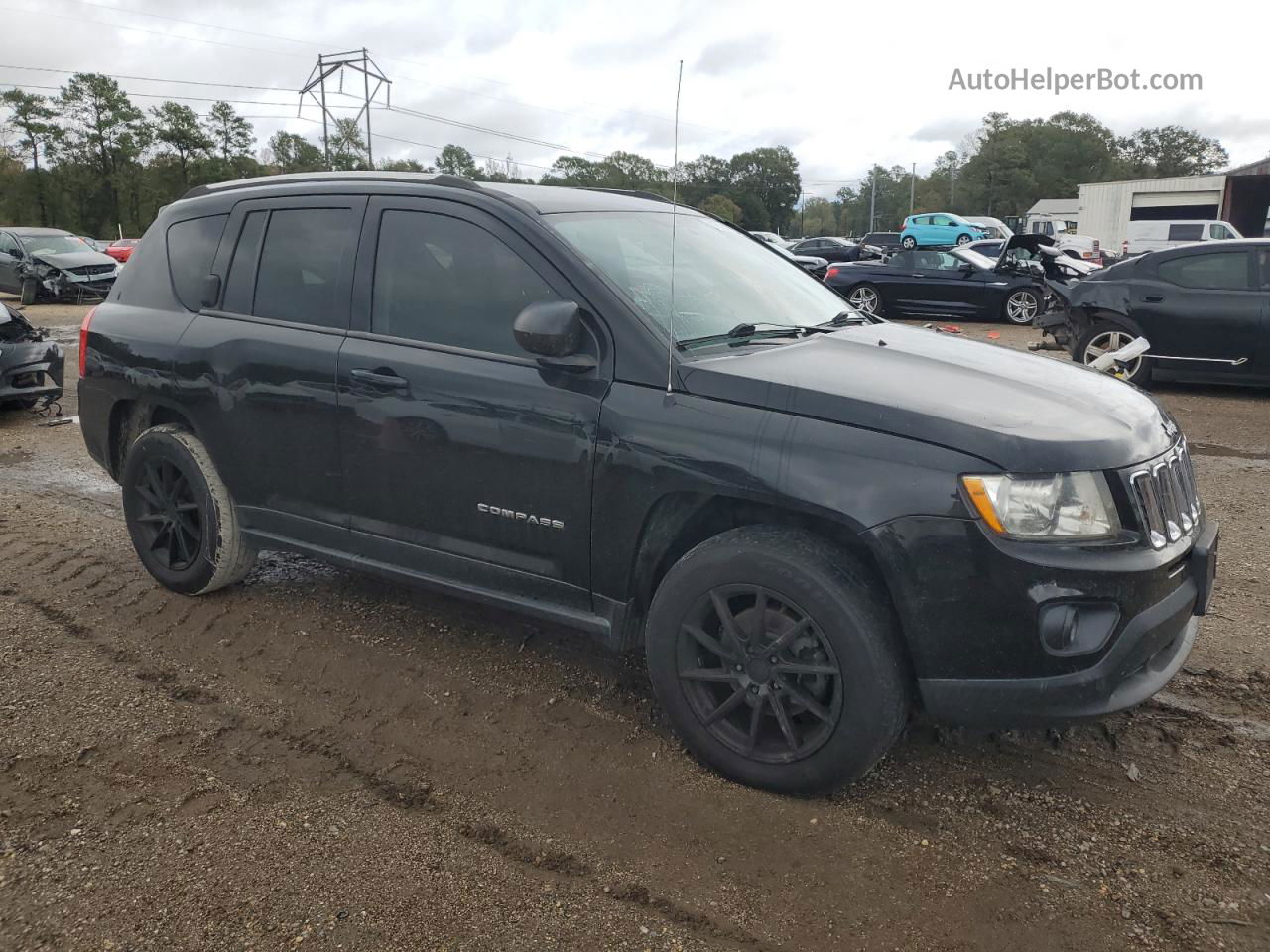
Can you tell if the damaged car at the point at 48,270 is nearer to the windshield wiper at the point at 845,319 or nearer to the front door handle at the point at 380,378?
the front door handle at the point at 380,378

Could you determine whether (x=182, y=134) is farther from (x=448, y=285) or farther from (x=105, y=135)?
(x=448, y=285)

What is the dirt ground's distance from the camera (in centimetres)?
236

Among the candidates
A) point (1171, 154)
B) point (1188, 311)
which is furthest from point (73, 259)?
point (1171, 154)

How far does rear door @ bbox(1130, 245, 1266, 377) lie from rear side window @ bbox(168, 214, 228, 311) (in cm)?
893

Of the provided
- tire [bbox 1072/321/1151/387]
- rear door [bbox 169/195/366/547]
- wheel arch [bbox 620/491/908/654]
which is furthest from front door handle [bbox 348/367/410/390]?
tire [bbox 1072/321/1151/387]

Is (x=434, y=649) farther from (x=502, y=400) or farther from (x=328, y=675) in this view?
(x=502, y=400)

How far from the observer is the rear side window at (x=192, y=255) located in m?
4.23

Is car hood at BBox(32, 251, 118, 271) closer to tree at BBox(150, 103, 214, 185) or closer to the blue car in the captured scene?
the blue car

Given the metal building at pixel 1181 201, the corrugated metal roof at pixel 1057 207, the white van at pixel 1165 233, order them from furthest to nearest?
the corrugated metal roof at pixel 1057 207
the metal building at pixel 1181 201
the white van at pixel 1165 233

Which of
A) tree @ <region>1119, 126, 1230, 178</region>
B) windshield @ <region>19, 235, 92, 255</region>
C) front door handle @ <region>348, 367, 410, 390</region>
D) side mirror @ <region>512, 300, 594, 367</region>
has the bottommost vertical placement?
front door handle @ <region>348, 367, 410, 390</region>

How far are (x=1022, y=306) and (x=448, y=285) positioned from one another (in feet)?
49.0

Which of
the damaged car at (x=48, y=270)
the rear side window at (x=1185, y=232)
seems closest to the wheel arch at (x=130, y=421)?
the damaged car at (x=48, y=270)

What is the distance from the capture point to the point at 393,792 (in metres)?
2.92

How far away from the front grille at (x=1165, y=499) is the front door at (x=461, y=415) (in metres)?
1.62
